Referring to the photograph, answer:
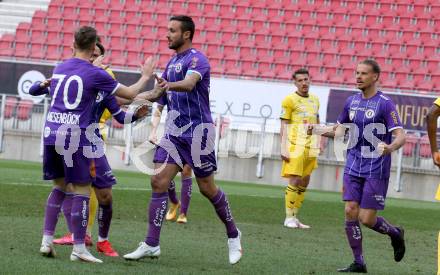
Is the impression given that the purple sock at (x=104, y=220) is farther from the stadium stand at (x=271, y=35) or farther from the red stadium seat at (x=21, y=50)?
the red stadium seat at (x=21, y=50)

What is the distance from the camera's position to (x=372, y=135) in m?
8.68

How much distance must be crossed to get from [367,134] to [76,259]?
2.82m

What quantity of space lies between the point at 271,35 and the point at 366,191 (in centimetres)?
2010

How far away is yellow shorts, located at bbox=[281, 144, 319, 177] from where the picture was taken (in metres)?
13.6

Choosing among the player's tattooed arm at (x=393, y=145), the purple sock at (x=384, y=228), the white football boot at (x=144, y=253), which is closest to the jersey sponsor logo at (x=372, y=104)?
the player's tattooed arm at (x=393, y=145)

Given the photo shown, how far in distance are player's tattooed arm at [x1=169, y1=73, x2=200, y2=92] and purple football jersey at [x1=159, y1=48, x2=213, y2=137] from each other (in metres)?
0.16

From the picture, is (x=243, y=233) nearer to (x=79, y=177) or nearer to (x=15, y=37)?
(x=79, y=177)

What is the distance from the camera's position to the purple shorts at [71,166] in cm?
779

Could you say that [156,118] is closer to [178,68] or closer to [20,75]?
[178,68]

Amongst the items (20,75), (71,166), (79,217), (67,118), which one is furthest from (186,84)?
(20,75)

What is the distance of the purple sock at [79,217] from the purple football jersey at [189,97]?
43.2 inches

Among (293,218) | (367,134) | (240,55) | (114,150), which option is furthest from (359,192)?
(240,55)

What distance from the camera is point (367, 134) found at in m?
8.66

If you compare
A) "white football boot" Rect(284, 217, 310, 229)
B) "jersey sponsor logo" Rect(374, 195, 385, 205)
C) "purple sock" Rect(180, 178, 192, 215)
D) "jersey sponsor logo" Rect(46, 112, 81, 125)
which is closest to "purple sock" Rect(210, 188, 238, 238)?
"jersey sponsor logo" Rect(374, 195, 385, 205)
